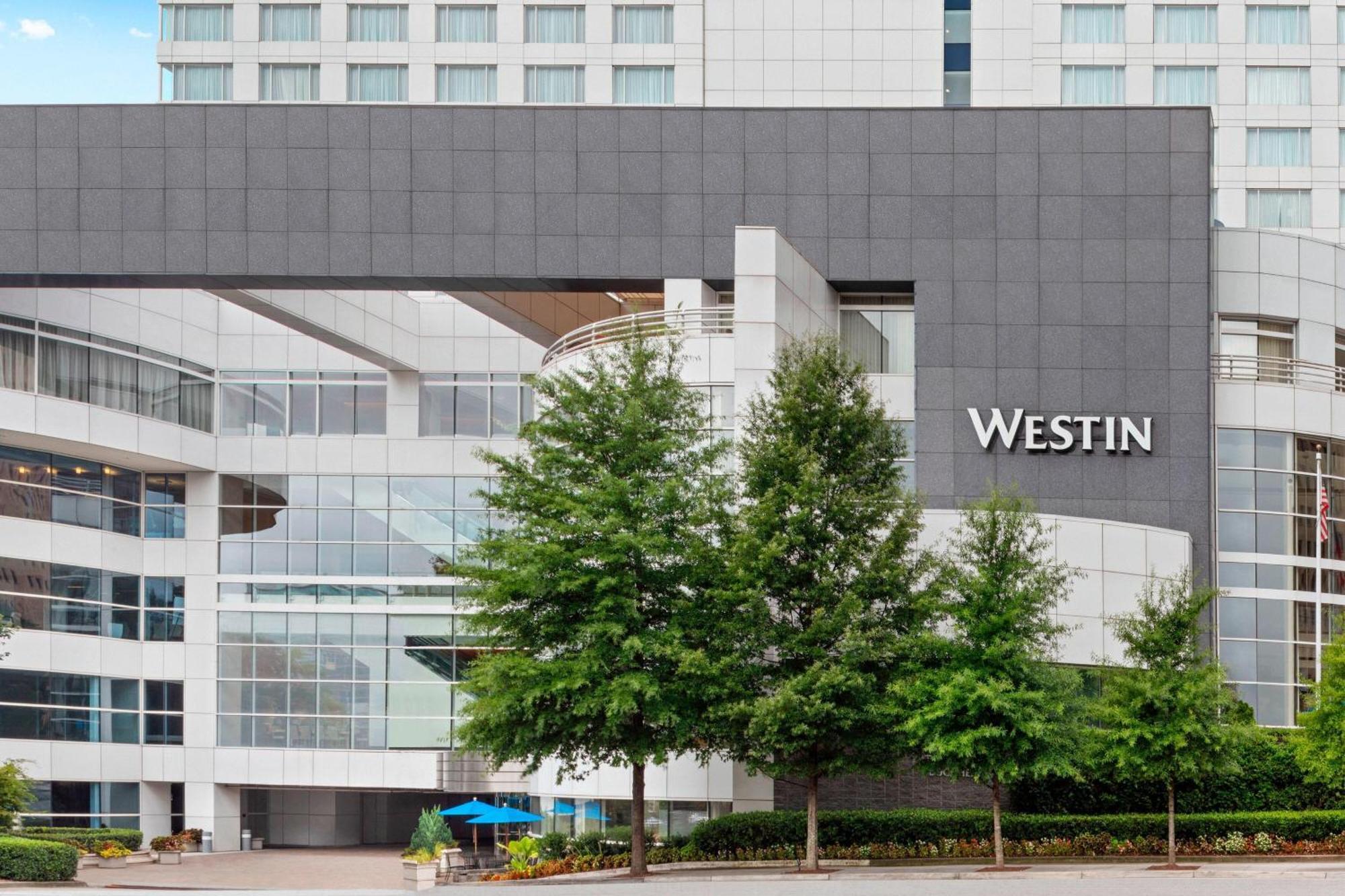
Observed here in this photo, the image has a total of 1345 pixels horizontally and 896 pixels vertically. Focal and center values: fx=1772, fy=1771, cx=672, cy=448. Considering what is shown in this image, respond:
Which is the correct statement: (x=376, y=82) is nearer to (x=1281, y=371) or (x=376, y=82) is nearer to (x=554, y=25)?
(x=554, y=25)

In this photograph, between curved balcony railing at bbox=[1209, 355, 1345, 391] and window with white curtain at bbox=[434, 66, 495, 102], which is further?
window with white curtain at bbox=[434, 66, 495, 102]

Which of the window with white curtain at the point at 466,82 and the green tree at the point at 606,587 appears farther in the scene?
the window with white curtain at the point at 466,82

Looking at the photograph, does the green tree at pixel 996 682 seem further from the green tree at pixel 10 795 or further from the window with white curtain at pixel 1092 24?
the window with white curtain at pixel 1092 24

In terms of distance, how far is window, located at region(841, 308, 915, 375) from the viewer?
45.9m

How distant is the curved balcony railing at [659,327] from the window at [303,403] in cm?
1282

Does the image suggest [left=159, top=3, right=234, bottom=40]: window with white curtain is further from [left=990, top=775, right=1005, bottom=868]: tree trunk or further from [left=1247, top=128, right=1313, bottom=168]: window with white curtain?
[left=990, top=775, right=1005, bottom=868]: tree trunk

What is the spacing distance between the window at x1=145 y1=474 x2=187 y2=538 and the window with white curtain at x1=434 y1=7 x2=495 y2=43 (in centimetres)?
2358

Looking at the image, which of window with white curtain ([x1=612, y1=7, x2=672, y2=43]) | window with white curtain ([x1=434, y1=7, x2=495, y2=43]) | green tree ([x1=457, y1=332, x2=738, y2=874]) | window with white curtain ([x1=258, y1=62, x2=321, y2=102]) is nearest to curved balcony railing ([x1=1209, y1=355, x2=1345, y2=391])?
green tree ([x1=457, y1=332, x2=738, y2=874])

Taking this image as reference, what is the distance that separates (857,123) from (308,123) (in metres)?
14.1

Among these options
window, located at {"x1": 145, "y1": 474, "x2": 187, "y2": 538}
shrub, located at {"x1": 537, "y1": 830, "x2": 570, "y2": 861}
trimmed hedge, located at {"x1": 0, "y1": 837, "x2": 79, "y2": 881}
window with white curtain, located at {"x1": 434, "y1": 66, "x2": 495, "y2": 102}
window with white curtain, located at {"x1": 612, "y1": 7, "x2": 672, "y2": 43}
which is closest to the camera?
trimmed hedge, located at {"x1": 0, "y1": 837, "x2": 79, "y2": 881}

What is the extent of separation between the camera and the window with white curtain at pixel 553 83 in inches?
2832

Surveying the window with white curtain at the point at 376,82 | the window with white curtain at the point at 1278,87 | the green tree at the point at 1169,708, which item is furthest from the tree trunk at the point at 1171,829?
the window with white curtain at the point at 376,82

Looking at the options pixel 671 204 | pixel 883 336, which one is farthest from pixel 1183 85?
pixel 671 204

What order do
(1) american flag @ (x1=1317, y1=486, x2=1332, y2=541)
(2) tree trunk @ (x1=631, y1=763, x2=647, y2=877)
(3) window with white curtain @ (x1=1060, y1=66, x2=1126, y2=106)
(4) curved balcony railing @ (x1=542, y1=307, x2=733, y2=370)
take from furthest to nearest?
(3) window with white curtain @ (x1=1060, y1=66, x2=1126, y2=106), (1) american flag @ (x1=1317, y1=486, x2=1332, y2=541), (4) curved balcony railing @ (x1=542, y1=307, x2=733, y2=370), (2) tree trunk @ (x1=631, y1=763, x2=647, y2=877)
